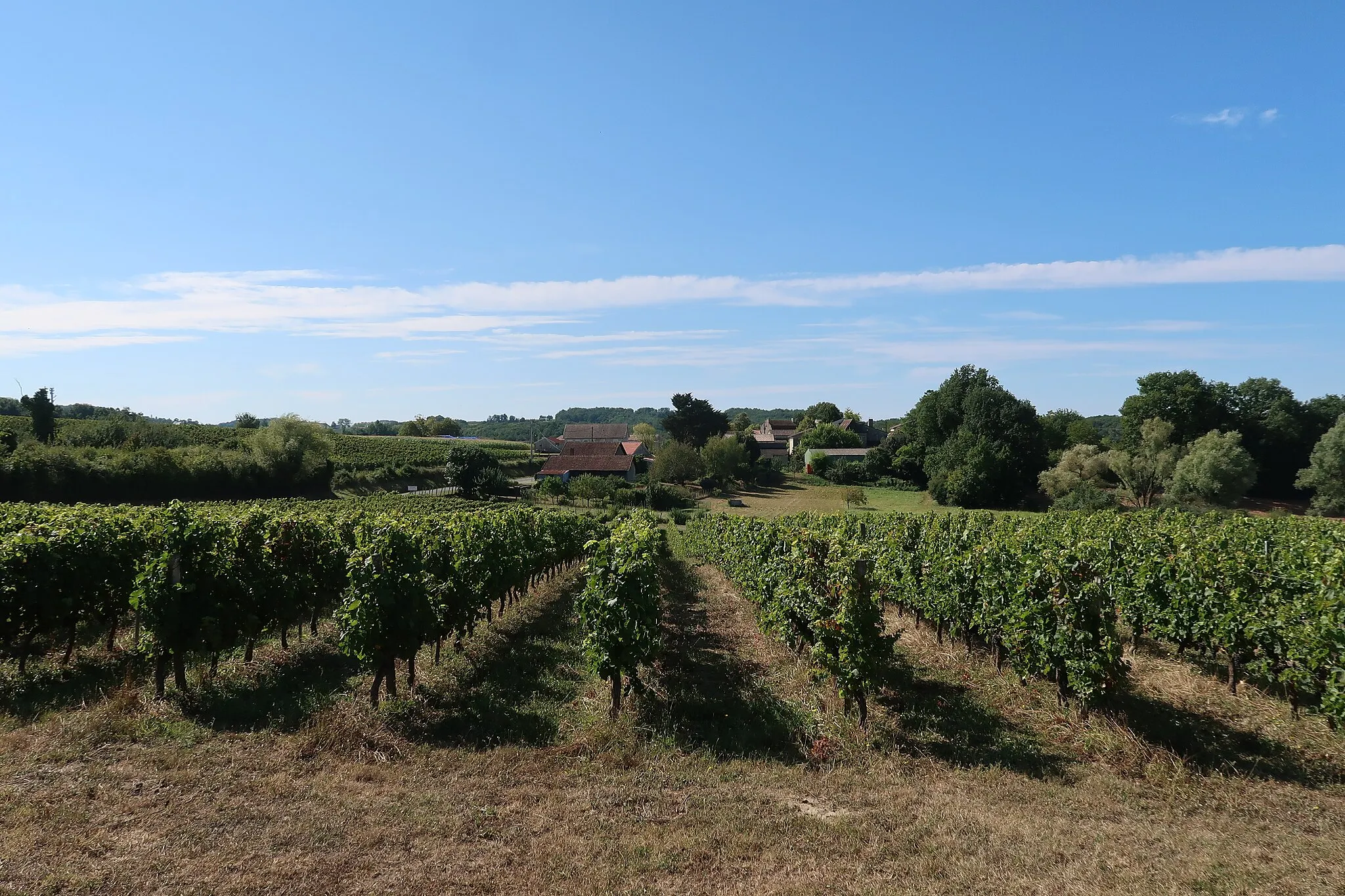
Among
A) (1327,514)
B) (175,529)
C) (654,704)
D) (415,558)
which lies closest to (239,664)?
(175,529)

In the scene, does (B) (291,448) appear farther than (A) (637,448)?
No

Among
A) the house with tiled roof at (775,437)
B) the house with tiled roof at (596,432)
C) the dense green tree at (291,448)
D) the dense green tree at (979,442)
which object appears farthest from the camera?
the house with tiled roof at (596,432)

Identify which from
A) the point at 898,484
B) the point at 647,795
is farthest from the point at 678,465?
the point at 647,795

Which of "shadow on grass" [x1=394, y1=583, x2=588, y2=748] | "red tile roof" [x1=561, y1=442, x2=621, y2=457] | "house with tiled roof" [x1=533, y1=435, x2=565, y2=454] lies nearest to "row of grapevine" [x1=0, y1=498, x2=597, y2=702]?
"shadow on grass" [x1=394, y1=583, x2=588, y2=748]

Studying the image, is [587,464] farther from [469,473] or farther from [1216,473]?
[1216,473]

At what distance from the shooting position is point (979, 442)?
60688mm

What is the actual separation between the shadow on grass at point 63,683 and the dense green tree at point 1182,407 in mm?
70496

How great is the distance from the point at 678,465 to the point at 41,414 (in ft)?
180

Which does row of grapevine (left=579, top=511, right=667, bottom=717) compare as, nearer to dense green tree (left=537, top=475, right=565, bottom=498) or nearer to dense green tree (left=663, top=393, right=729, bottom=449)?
dense green tree (left=537, top=475, right=565, bottom=498)

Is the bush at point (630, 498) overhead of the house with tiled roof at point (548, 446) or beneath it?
beneath

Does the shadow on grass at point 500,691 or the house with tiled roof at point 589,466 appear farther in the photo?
the house with tiled roof at point 589,466

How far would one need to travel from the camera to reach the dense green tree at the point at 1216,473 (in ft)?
163

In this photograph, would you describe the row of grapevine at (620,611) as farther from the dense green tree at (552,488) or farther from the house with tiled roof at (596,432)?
the house with tiled roof at (596,432)

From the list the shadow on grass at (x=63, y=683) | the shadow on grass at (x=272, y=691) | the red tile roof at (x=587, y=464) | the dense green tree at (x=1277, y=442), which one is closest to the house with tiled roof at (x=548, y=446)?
the red tile roof at (x=587, y=464)
